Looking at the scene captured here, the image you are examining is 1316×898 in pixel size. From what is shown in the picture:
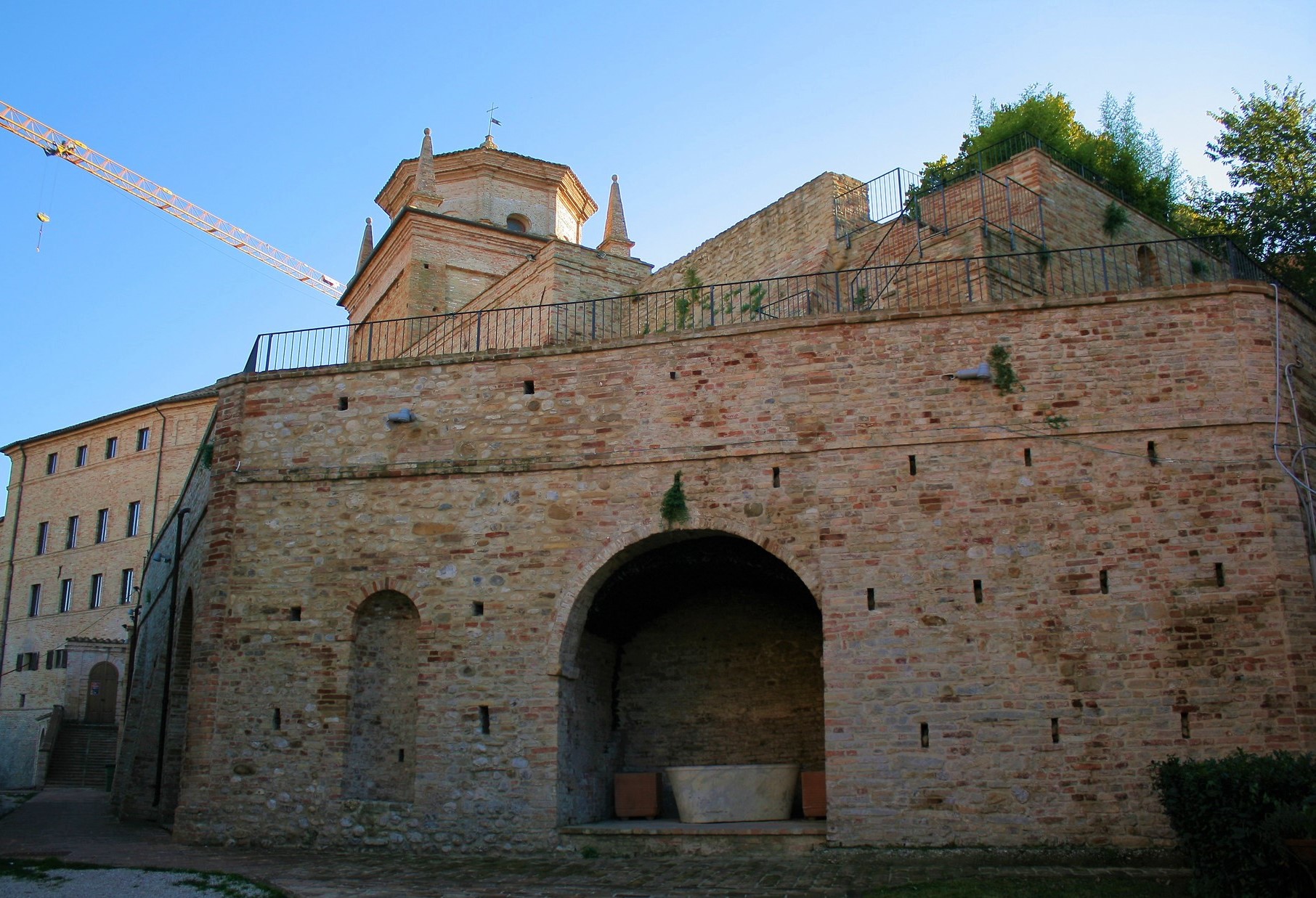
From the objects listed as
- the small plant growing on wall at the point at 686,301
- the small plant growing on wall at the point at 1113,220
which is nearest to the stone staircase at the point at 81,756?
the small plant growing on wall at the point at 686,301

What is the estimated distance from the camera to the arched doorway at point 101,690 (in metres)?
35.1

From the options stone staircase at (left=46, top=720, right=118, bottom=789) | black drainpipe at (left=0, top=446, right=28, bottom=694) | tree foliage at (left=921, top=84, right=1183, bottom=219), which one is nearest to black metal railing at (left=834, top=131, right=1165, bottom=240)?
tree foliage at (left=921, top=84, right=1183, bottom=219)

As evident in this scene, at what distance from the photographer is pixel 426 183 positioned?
27234mm

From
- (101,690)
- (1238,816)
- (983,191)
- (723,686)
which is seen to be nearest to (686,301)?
(983,191)

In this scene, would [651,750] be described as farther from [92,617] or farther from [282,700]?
[92,617]

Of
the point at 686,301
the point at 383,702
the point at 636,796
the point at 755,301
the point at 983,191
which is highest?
the point at 983,191

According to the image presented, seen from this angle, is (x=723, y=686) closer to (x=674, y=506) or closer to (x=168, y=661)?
(x=674, y=506)

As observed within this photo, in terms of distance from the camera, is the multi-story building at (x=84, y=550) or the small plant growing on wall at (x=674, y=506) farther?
the multi-story building at (x=84, y=550)

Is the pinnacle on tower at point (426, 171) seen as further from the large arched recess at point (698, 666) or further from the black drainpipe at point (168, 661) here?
the large arched recess at point (698, 666)

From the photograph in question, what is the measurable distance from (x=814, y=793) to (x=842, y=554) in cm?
298

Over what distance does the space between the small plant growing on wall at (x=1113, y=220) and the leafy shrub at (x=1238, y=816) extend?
448 inches

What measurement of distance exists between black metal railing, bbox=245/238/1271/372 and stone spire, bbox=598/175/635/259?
5265mm

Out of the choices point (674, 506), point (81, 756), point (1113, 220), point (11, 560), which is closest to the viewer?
point (674, 506)

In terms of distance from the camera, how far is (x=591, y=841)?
12875mm
